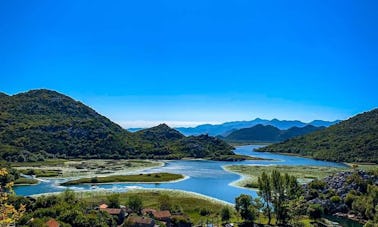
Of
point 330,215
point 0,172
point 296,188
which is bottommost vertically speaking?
point 330,215

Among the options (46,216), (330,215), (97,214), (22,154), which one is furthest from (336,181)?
(22,154)

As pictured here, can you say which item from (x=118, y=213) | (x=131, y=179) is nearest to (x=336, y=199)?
(x=118, y=213)

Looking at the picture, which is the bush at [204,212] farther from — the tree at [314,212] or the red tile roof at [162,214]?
the tree at [314,212]

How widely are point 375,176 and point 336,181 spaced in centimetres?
950

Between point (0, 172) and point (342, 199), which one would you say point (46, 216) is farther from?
point (342, 199)

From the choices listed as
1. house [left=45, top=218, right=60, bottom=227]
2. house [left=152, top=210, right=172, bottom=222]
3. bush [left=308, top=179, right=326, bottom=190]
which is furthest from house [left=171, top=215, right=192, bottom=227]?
bush [left=308, top=179, right=326, bottom=190]

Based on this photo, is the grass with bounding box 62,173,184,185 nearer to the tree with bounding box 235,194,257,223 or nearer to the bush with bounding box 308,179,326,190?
the bush with bounding box 308,179,326,190

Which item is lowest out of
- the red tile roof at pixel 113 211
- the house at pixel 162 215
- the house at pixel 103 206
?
the house at pixel 162 215

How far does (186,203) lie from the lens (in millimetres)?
85500

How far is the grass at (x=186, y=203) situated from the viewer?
246ft

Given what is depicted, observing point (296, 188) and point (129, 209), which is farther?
point (296, 188)

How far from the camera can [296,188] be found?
8269cm

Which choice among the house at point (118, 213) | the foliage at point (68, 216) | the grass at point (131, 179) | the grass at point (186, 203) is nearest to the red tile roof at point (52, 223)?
the foliage at point (68, 216)

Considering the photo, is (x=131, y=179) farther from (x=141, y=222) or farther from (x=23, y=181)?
(x=141, y=222)
